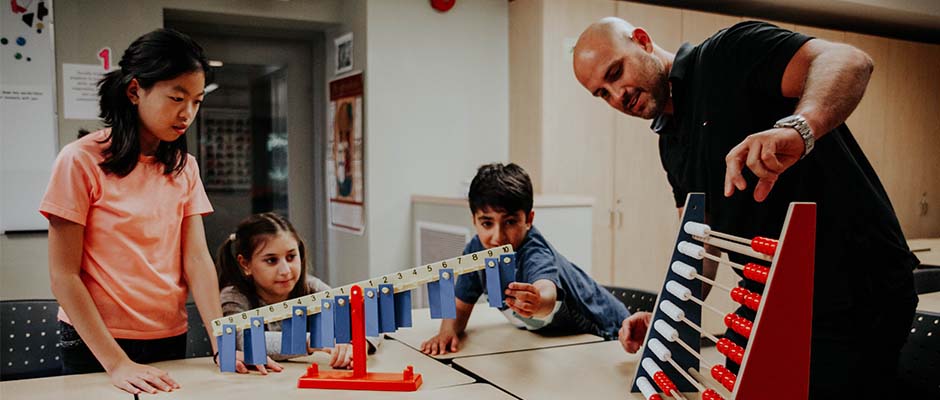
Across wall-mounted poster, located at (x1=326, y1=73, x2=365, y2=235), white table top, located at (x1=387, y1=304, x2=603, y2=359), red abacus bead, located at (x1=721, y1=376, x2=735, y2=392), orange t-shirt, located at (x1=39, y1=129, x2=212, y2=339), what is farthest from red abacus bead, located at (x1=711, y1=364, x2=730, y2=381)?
wall-mounted poster, located at (x1=326, y1=73, x2=365, y2=235)

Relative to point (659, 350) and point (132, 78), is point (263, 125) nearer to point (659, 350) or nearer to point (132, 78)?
point (132, 78)

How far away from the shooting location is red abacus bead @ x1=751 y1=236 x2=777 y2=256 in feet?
2.88

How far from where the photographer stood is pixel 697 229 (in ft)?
3.72

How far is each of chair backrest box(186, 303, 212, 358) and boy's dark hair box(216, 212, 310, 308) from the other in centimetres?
24

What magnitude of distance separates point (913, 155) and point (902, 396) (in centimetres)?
412

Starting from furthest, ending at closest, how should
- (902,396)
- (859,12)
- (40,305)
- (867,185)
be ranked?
(859,12), (40,305), (902,396), (867,185)

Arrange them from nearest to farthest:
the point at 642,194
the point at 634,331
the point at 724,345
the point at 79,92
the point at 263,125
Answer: the point at 724,345
the point at 634,331
the point at 79,92
the point at 263,125
the point at 642,194

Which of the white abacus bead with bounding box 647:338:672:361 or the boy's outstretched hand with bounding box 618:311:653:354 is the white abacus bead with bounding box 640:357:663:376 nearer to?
the white abacus bead with bounding box 647:338:672:361

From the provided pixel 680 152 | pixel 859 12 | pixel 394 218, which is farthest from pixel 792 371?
pixel 859 12

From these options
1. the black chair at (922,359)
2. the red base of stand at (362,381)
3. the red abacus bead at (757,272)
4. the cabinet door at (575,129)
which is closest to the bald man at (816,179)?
the red abacus bead at (757,272)

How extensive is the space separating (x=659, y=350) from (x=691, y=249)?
0.19m

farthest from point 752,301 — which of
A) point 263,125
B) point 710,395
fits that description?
point 263,125

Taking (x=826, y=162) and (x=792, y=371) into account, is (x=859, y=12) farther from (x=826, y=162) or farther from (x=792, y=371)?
(x=792, y=371)

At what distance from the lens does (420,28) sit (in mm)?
3307
